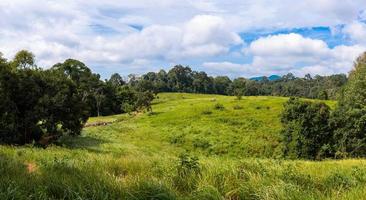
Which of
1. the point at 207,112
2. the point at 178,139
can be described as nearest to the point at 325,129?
the point at 178,139

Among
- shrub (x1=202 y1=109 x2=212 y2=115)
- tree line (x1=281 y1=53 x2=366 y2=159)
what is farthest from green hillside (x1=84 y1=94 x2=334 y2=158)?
tree line (x1=281 y1=53 x2=366 y2=159)

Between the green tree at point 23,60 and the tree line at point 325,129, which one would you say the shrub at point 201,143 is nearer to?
the tree line at point 325,129

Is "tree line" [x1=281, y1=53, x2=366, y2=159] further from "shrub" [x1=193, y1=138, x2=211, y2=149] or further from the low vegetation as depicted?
"shrub" [x1=193, y1=138, x2=211, y2=149]

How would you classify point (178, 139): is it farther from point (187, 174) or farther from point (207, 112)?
point (187, 174)

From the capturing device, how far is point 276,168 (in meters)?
9.12

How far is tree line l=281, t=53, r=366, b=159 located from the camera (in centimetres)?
3719

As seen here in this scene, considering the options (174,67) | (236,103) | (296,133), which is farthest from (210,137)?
(174,67)

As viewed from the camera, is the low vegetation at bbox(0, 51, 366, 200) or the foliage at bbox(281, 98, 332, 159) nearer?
the low vegetation at bbox(0, 51, 366, 200)

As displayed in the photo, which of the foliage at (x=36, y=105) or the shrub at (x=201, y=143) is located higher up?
the foliage at (x=36, y=105)

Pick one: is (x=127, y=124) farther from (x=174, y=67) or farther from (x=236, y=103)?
(x=174, y=67)

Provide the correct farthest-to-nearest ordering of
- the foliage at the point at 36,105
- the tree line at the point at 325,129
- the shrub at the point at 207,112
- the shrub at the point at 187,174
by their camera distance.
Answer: the shrub at the point at 207,112
the tree line at the point at 325,129
the foliage at the point at 36,105
the shrub at the point at 187,174

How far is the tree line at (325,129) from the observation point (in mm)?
37188

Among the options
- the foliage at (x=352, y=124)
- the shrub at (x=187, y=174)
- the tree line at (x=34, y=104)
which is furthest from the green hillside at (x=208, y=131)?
the shrub at (x=187, y=174)

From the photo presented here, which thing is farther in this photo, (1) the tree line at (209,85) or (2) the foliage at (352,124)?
(1) the tree line at (209,85)
